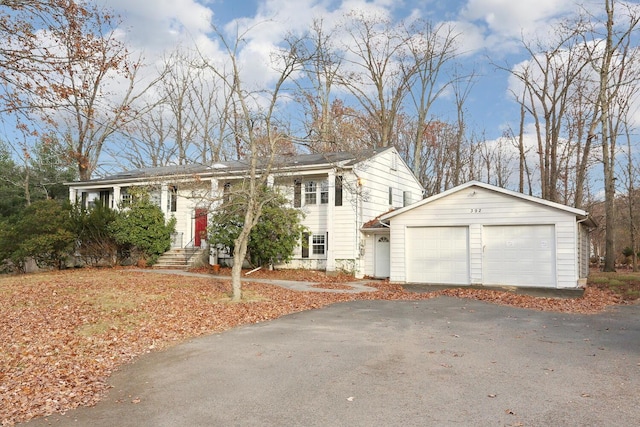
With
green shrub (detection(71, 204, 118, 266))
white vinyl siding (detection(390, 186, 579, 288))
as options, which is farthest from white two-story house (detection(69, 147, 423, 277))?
white vinyl siding (detection(390, 186, 579, 288))

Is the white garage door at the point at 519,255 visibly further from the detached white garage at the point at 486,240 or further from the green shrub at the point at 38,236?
the green shrub at the point at 38,236

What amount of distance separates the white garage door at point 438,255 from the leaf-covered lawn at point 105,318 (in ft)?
5.48

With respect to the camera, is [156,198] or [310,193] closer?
[310,193]

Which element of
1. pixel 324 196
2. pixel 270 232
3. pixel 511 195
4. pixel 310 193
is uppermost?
pixel 310 193

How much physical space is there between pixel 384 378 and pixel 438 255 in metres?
12.8

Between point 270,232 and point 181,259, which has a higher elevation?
point 270,232

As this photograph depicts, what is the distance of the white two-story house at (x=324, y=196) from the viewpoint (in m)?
20.4

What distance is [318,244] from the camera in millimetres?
21484

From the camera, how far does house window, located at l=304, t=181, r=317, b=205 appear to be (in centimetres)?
2197

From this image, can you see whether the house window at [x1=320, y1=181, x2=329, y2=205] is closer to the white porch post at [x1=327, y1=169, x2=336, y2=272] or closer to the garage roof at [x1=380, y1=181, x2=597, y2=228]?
the white porch post at [x1=327, y1=169, x2=336, y2=272]

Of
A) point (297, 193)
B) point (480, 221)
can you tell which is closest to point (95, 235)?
point (297, 193)

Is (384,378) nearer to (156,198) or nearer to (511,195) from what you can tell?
(511,195)

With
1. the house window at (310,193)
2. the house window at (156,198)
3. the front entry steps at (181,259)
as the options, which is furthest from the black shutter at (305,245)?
the house window at (156,198)

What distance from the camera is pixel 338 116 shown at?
33.6 metres
